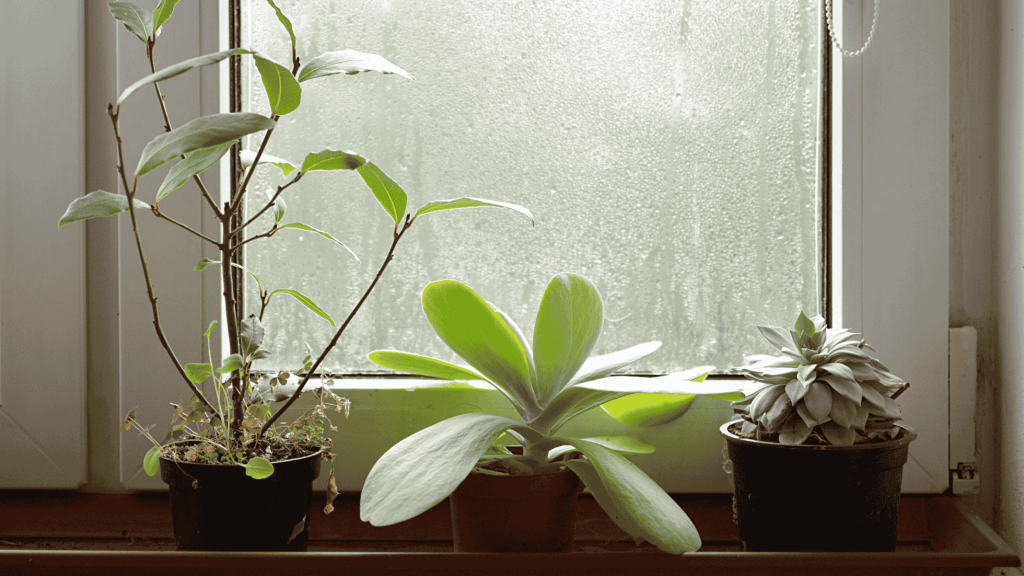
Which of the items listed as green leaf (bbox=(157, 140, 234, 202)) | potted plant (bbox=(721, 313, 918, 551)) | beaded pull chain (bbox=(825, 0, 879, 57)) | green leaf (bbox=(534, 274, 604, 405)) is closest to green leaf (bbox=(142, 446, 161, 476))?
green leaf (bbox=(157, 140, 234, 202))

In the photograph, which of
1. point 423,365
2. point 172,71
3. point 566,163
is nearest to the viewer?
point 172,71

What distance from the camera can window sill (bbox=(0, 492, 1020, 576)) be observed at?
0.50 metres

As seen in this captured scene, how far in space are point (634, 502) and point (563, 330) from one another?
153 mm

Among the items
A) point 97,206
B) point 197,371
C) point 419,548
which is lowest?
point 419,548

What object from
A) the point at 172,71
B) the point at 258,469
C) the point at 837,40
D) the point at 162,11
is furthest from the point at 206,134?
the point at 837,40

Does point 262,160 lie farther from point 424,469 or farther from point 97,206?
point 424,469

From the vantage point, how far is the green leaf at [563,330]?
568 mm

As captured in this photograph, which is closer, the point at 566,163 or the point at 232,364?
the point at 232,364

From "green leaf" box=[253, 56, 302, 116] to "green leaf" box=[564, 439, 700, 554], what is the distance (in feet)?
1.15

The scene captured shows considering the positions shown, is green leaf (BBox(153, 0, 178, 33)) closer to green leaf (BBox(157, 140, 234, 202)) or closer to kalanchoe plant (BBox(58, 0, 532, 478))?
kalanchoe plant (BBox(58, 0, 532, 478))

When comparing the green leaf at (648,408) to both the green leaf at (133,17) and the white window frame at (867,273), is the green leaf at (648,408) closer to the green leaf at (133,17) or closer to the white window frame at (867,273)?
the white window frame at (867,273)

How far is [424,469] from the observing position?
0.49 m

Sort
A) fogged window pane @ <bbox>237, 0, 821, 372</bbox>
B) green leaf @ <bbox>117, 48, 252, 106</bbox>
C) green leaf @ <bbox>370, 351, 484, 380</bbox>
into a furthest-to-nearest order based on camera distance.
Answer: fogged window pane @ <bbox>237, 0, 821, 372</bbox>, green leaf @ <bbox>370, 351, 484, 380</bbox>, green leaf @ <bbox>117, 48, 252, 106</bbox>

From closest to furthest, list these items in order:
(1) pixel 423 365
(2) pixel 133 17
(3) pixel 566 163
Result: (2) pixel 133 17 → (1) pixel 423 365 → (3) pixel 566 163
